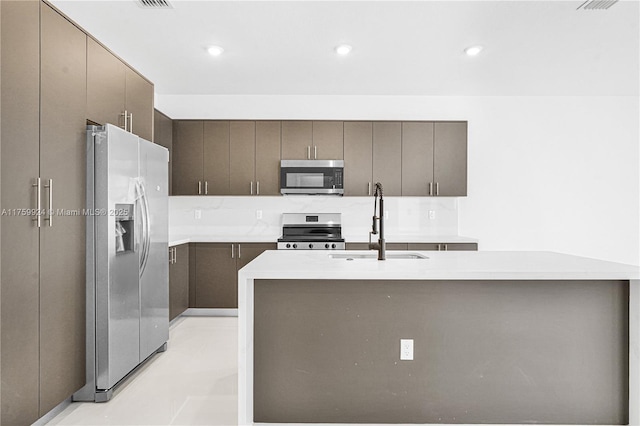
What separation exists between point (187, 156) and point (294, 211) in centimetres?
143

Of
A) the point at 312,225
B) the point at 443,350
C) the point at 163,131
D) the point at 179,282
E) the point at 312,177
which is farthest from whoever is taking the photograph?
the point at 312,225

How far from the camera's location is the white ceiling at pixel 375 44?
2891 mm

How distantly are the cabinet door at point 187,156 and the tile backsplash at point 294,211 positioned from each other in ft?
1.35

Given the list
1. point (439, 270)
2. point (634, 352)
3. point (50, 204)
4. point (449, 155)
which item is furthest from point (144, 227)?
point (449, 155)

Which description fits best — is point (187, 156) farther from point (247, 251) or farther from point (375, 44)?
point (375, 44)

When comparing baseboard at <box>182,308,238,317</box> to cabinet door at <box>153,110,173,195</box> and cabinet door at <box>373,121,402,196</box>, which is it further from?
cabinet door at <box>373,121,402,196</box>

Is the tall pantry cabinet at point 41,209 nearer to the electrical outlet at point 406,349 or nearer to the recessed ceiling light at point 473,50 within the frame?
the electrical outlet at point 406,349

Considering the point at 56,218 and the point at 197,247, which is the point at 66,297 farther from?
the point at 197,247

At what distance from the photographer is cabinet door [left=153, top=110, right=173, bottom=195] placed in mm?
4164

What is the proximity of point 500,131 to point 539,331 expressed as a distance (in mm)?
3491

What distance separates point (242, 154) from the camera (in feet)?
15.5

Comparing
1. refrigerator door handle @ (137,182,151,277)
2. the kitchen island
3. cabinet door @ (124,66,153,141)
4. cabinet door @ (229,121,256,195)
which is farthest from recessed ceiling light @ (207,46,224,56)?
the kitchen island

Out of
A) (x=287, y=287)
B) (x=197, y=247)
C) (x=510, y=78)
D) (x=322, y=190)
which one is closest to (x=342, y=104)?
(x=322, y=190)

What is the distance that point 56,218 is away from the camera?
2.24 m
